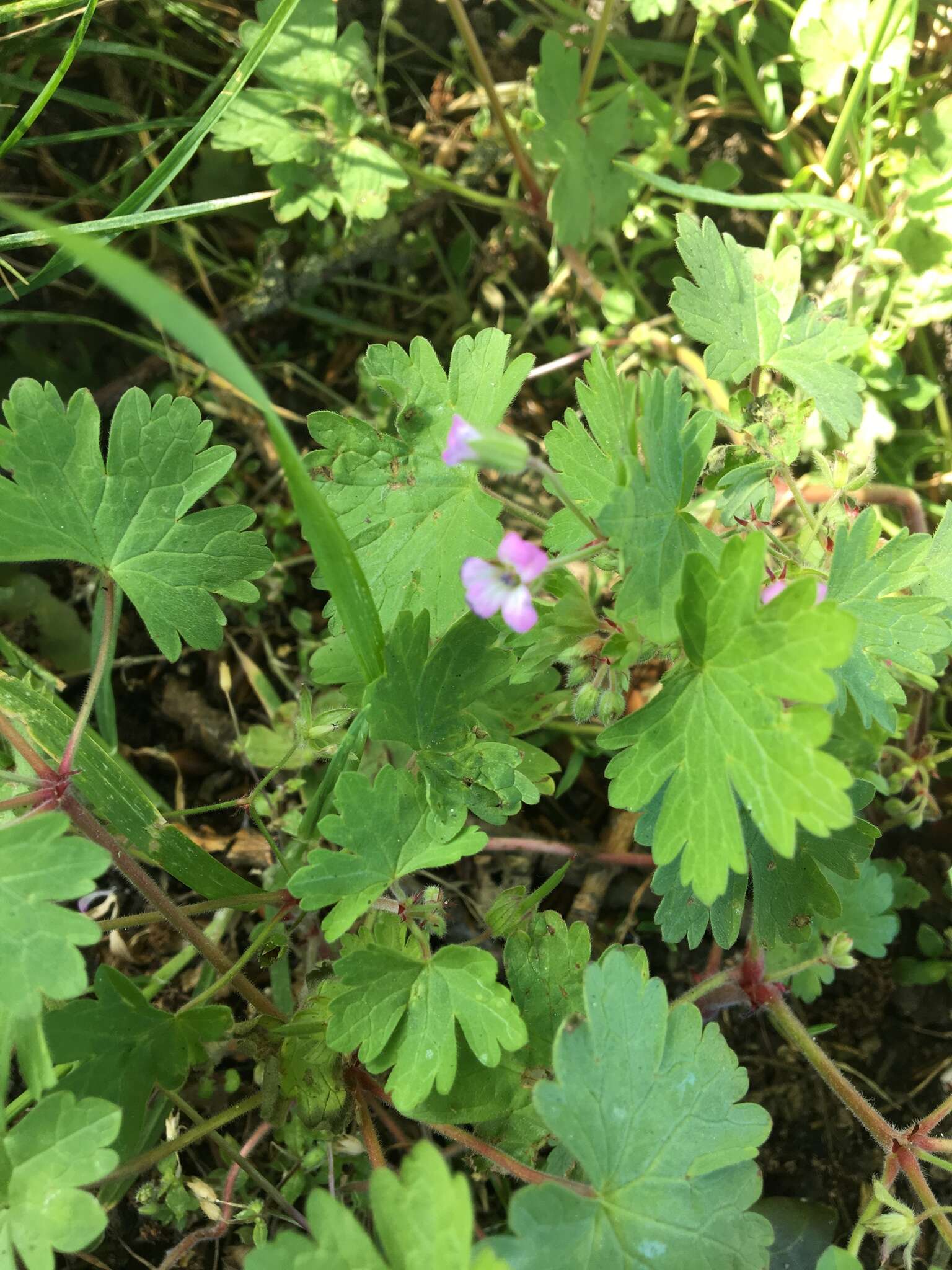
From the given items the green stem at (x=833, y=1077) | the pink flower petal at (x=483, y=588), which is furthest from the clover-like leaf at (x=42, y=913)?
the green stem at (x=833, y=1077)

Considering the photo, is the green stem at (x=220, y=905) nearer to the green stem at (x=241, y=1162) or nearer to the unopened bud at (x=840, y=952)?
the green stem at (x=241, y=1162)

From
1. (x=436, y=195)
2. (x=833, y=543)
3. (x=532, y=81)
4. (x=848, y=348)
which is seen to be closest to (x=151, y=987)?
(x=833, y=543)

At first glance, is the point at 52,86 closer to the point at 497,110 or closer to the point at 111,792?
the point at 497,110

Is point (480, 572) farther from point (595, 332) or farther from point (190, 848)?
point (595, 332)

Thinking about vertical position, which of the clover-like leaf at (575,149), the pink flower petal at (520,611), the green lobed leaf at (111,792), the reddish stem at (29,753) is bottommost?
the green lobed leaf at (111,792)

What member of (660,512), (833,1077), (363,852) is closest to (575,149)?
(660,512)

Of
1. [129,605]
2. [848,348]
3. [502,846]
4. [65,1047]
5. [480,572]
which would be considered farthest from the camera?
[129,605]
